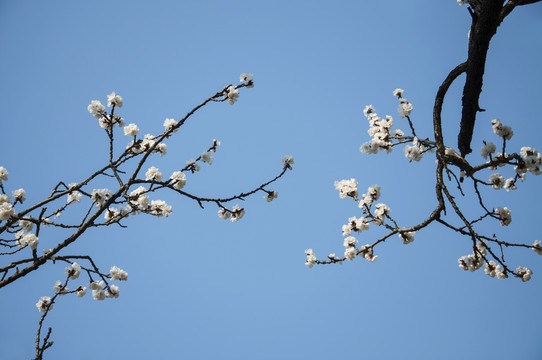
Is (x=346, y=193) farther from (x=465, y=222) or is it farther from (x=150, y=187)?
(x=150, y=187)

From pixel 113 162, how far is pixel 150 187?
0.63m

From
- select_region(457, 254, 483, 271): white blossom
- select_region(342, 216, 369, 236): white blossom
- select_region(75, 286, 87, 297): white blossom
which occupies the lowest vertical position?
select_region(457, 254, 483, 271): white blossom

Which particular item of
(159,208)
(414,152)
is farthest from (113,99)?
(414,152)

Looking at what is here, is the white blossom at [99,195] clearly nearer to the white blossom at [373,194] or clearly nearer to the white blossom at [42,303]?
the white blossom at [42,303]

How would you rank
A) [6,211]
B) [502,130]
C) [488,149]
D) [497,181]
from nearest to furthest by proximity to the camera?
[6,211] → [502,130] → [488,149] → [497,181]

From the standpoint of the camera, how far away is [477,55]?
4.13 meters

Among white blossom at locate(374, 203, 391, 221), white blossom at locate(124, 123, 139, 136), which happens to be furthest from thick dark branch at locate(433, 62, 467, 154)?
white blossom at locate(124, 123, 139, 136)

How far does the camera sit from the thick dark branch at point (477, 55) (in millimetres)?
3803

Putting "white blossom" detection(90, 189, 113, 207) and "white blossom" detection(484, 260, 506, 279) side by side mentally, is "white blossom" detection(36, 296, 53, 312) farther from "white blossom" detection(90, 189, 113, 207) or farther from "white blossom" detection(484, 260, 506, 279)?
"white blossom" detection(484, 260, 506, 279)

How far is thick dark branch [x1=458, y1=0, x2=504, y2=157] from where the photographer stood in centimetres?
380

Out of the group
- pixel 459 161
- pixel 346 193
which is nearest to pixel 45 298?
pixel 346 193

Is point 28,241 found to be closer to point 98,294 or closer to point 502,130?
point 98,294

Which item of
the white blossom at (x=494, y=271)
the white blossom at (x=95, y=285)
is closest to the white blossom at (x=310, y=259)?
the white blossom at (x=494, y=271)

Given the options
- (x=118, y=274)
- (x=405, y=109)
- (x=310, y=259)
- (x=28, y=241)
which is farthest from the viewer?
(x=310, y=259)
